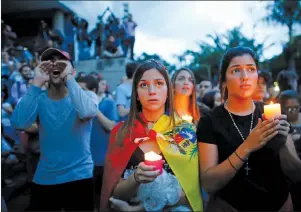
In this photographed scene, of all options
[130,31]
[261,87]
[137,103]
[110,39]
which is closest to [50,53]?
[137,103]

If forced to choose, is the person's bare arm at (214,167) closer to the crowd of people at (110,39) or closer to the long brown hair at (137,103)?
the long brown hair at (137,103)

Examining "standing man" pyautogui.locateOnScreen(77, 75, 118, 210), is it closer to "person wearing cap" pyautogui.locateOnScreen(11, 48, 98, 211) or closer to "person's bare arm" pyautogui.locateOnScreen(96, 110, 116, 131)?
"person's bare arm" pyautogui.locateOnScreen(96, 110, 116, 131)

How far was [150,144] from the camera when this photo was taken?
7.37 feet

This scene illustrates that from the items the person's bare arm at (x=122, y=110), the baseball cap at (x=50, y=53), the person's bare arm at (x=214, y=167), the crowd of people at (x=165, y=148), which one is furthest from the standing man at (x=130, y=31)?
the person's bare arm at (x=214, y=167)

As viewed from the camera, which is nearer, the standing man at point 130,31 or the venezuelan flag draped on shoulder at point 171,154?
the venezuelan flag draped on shoulder at point 171,154

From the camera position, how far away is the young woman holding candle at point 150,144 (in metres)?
2.12

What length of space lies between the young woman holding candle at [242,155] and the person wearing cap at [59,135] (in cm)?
126

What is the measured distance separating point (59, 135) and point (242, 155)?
1.70 m

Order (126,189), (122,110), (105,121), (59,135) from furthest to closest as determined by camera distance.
Result: (122,110) → (105,121) → (59,135) → (126,189)

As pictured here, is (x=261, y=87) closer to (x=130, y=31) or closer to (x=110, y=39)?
(x=110, y=39)

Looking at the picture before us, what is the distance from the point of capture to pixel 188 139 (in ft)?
7.26

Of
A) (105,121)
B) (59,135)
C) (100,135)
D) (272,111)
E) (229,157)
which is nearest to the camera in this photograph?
(272,111)

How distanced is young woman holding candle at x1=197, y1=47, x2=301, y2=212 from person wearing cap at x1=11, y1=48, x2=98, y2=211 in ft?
4.12

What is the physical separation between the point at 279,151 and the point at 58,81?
6.60ft
